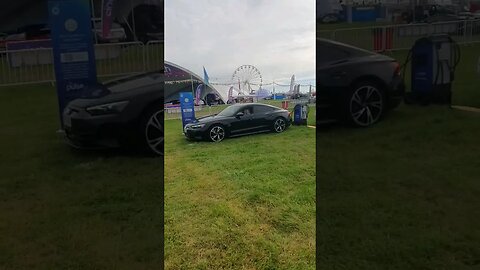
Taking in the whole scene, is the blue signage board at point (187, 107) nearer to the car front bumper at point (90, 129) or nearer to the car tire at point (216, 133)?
the car tire at point (216, 133)

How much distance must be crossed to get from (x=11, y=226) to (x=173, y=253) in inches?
28.0

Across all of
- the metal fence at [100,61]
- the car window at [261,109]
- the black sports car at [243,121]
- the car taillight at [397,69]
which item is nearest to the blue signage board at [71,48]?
the metal fence at [100,61]

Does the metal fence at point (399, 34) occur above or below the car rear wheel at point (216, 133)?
above

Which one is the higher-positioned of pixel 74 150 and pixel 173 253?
pixel 74 150

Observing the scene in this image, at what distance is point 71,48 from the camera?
1.92 meters

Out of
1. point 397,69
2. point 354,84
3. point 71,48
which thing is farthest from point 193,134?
point 397,69

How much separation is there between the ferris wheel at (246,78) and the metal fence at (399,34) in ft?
1.17

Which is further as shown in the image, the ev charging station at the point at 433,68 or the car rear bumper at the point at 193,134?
the ev charging station at the point at 433,68

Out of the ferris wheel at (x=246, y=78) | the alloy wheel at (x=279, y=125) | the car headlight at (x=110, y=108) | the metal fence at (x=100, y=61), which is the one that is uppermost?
the metal fence at (x=100, y=61)

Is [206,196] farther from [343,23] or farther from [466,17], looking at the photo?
[466,17]

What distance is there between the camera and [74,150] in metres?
1.98

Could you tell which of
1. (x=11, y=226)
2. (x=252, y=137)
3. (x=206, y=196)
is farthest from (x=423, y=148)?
(x=11, y=226)

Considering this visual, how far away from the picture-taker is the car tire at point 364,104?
201cm

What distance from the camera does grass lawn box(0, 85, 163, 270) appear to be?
6.36 feet
